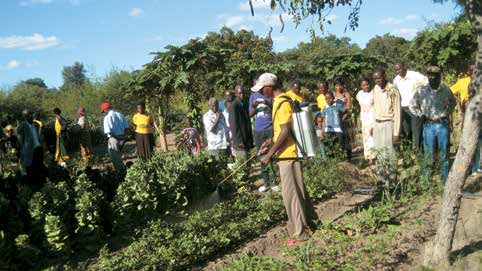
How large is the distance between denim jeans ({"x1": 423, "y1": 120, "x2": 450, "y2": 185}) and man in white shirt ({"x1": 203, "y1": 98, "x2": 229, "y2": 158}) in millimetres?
3517

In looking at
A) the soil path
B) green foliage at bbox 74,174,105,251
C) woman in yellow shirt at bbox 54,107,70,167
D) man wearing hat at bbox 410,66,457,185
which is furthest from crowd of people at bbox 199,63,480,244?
woman in yellow shirt at bbox 54,107,70,167

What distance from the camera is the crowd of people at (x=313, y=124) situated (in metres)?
4.64

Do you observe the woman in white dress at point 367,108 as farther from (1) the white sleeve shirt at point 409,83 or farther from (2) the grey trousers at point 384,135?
(1) the white sleeve shirt at point 409,83

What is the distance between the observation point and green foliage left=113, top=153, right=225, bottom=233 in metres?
5.57

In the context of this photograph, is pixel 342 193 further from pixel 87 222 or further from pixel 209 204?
pixel 87 222

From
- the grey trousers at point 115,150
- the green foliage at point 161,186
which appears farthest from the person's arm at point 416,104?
the grey trousers at point 115,150

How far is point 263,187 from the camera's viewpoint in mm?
6895

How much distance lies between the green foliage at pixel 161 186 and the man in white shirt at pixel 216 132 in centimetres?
63

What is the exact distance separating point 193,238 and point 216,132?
356cm

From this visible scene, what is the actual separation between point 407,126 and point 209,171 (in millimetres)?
3538

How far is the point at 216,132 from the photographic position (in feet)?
25.9

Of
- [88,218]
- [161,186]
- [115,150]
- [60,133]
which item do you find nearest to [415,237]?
[161,186]

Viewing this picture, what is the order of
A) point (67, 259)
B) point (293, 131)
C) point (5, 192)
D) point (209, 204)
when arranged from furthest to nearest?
point (209, 204)
point (5, 192)
point (67, 259)
point (293, 131)

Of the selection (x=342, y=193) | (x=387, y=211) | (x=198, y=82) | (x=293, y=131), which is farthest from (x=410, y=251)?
(x=198, y=82)
